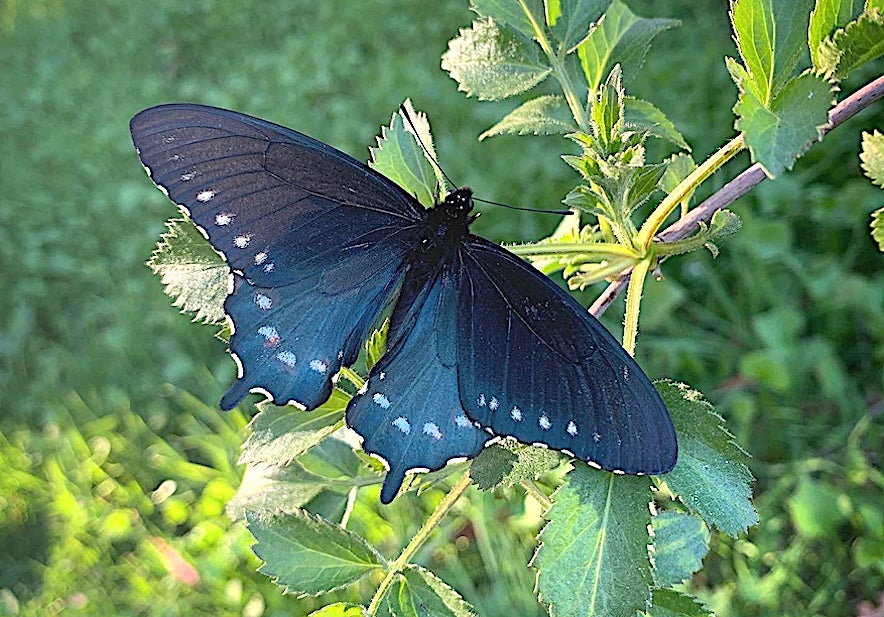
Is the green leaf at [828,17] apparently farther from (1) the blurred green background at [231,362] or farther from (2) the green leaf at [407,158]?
(1) the blurred green background at [231,362]

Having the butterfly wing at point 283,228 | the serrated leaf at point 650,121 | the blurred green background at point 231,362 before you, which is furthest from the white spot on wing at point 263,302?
the blurred green background at point 231,362

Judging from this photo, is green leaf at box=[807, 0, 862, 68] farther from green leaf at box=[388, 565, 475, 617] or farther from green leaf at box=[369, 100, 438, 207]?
green leaf at box=[388, 565, 475, 617]

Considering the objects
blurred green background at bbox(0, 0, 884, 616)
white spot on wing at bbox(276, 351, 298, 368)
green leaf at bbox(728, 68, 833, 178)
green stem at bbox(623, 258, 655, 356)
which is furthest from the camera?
blurred green background at bbox(0, 0, 884, 616)

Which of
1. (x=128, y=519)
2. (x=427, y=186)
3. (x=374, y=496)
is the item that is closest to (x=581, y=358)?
(x=427, y=186)

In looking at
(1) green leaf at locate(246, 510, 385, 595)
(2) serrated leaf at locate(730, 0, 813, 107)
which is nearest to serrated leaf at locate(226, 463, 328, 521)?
(1) green leaf at locate(246, 510, 385, 595)

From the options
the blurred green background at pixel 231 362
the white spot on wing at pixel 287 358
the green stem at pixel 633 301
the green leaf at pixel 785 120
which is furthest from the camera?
the blurred green background at pixel 231 362

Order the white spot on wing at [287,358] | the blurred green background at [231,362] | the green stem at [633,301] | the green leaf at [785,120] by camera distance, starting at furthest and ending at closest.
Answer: the blurred green background at [231,362] → the white spot on wing at [287,358] → the green stem at [633,301] → the green leaf at [785,120]

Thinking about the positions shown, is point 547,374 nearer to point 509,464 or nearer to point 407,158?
point 509,464
